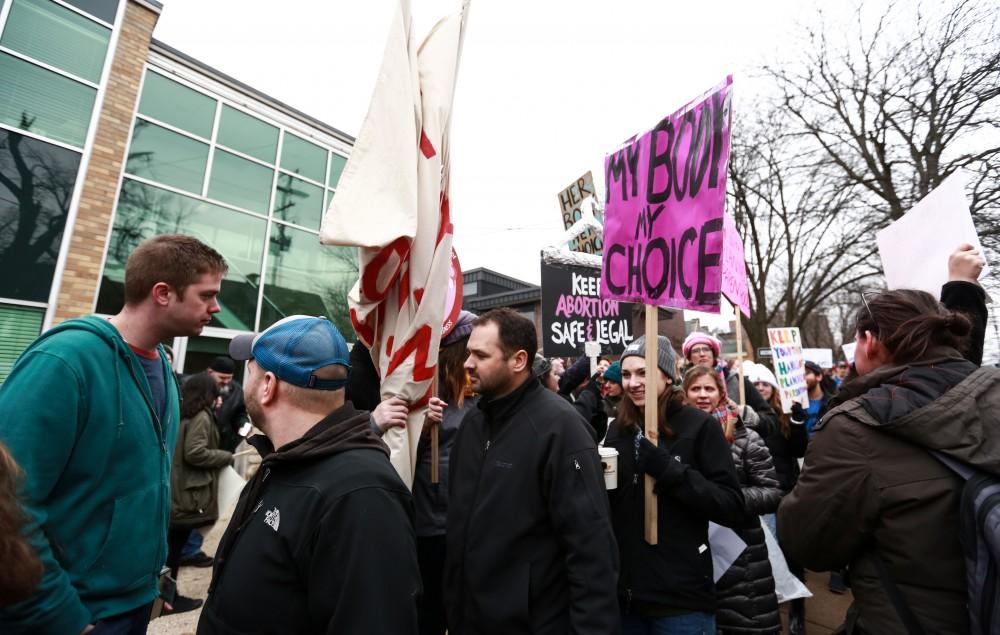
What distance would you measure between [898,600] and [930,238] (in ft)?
5.71

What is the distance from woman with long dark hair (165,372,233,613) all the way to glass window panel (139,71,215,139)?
304 inches

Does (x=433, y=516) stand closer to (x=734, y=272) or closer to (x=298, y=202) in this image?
(x=734, y=272)

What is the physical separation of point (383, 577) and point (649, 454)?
146 centimetres

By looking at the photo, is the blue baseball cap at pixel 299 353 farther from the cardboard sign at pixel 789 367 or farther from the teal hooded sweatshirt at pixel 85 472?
the cardboard sign at pixel 789 367

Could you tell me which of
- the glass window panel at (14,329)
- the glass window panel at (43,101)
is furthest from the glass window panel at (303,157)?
the glass window panel at (14,329)

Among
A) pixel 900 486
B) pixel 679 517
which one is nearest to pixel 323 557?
pixel 900 486

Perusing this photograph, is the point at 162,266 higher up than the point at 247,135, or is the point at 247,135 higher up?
the point at 247,135

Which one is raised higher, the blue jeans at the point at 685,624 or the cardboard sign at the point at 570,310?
the cardboard sign at the point at 570,310

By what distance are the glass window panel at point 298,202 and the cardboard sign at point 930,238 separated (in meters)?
11.4

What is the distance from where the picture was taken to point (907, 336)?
1733 mm

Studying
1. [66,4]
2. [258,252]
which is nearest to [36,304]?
[258,252]

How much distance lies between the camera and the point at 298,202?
39.0 ft

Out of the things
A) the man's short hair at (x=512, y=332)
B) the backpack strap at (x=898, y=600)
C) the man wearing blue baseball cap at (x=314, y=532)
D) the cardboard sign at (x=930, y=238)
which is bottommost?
the backpack strap at (x=898, y=600)

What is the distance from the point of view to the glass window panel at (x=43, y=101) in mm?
7578
